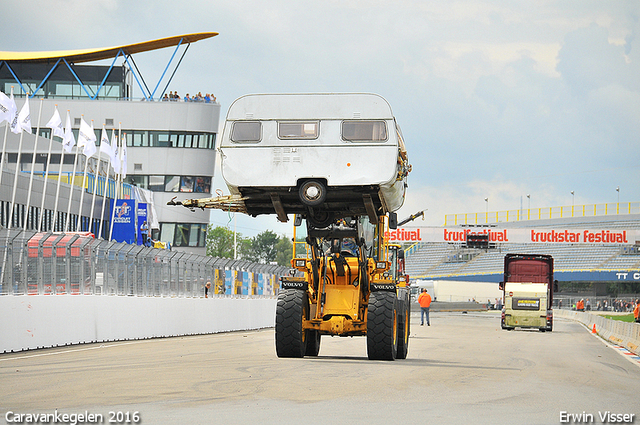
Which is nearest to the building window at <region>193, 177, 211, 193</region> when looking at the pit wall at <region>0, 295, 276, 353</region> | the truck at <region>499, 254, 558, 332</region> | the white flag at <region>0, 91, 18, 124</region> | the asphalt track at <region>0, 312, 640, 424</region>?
the white flag at <region>0, 91, 18, 124</region>

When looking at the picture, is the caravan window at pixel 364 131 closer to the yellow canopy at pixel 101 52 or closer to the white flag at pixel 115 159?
the white flag at pixel 115 159

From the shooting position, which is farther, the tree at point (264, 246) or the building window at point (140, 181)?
the tree at point (264, 246)

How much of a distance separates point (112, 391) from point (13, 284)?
9146 millimetres

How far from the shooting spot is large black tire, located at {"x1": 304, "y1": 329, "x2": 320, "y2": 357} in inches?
691

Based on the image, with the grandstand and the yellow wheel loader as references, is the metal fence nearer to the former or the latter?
the yellow wheel loader

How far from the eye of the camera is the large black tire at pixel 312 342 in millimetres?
17547

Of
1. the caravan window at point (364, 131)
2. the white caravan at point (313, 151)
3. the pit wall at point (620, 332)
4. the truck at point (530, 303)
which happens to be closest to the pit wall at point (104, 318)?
the white caravan at point (313, 151)

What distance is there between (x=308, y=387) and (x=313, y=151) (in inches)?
183

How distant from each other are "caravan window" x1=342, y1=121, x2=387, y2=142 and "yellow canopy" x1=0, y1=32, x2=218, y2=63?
58.6m

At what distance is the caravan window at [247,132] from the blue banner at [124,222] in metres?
45.7

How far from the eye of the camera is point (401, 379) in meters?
12.5

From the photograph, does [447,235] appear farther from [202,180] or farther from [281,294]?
[281,294]

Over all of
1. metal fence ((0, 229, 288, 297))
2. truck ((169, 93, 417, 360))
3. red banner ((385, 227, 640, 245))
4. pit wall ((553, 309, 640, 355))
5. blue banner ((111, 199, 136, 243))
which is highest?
red banner ((385, 227, 640, 245))

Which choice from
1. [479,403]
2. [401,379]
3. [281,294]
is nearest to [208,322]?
[281,294]
